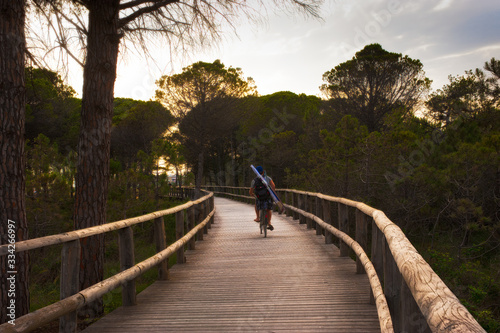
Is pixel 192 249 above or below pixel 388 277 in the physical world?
below

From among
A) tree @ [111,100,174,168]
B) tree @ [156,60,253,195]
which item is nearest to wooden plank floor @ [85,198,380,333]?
tree @ [156,60,253,195]

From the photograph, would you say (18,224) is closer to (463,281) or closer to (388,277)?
(388,277)

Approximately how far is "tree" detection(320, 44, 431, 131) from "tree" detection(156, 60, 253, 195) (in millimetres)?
9208

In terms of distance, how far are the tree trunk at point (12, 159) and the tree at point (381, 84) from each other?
880 inches

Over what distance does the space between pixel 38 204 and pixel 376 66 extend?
780 inches

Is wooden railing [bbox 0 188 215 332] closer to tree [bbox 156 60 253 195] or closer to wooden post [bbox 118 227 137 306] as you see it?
wooden post [bbox 118 227 137 306]

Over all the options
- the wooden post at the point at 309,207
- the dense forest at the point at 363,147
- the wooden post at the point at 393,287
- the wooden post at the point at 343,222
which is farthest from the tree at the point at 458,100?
the wooden post at the point at 393,287

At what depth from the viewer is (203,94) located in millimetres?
30844

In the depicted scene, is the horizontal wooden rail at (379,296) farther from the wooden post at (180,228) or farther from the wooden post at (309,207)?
the wooden post at (309,207)

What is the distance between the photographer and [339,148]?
20500mm

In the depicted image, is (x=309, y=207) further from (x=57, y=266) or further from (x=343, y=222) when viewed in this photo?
(x=57, y=266)

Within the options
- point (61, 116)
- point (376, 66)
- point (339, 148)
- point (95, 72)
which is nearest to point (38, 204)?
point (61, 116)

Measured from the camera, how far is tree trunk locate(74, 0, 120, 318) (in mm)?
5828

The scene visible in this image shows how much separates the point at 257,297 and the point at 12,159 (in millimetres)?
3057
